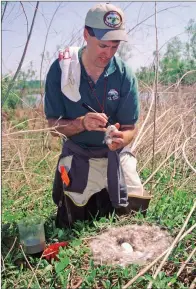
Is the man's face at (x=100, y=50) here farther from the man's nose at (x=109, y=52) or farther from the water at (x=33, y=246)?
the water at (x=33, y=246)

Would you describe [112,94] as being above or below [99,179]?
above

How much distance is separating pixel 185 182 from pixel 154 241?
3.04 feet

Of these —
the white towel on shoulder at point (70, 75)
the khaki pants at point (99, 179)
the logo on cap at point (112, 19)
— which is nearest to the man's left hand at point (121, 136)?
the khaki pants at point (99, 179)

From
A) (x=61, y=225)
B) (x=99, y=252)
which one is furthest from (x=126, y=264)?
(x=61, y=225)

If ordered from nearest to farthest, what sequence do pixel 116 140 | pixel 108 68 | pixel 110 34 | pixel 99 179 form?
pixel 110 34
pixel 116 140
pixel 108 68
pixel 99 179

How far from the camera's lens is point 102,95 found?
226cm

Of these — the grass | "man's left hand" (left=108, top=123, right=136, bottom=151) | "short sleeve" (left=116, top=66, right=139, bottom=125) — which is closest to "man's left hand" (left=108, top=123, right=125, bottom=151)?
"man's left hand" (left=108, top=123, right=136, bottom=151)

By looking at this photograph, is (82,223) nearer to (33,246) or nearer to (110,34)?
(33,246)

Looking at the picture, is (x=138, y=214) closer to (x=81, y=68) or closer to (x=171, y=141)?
(x=81, y=68)

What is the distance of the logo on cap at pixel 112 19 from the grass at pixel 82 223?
2.62 feet

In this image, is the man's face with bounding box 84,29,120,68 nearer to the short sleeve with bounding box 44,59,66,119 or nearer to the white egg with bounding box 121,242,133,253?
the short sleeve with bounding box 44,59,66,119

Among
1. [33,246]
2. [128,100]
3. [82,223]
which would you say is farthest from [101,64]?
[33,246]

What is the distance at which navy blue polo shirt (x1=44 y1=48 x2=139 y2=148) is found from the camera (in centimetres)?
224

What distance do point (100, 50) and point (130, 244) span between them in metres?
1.08
